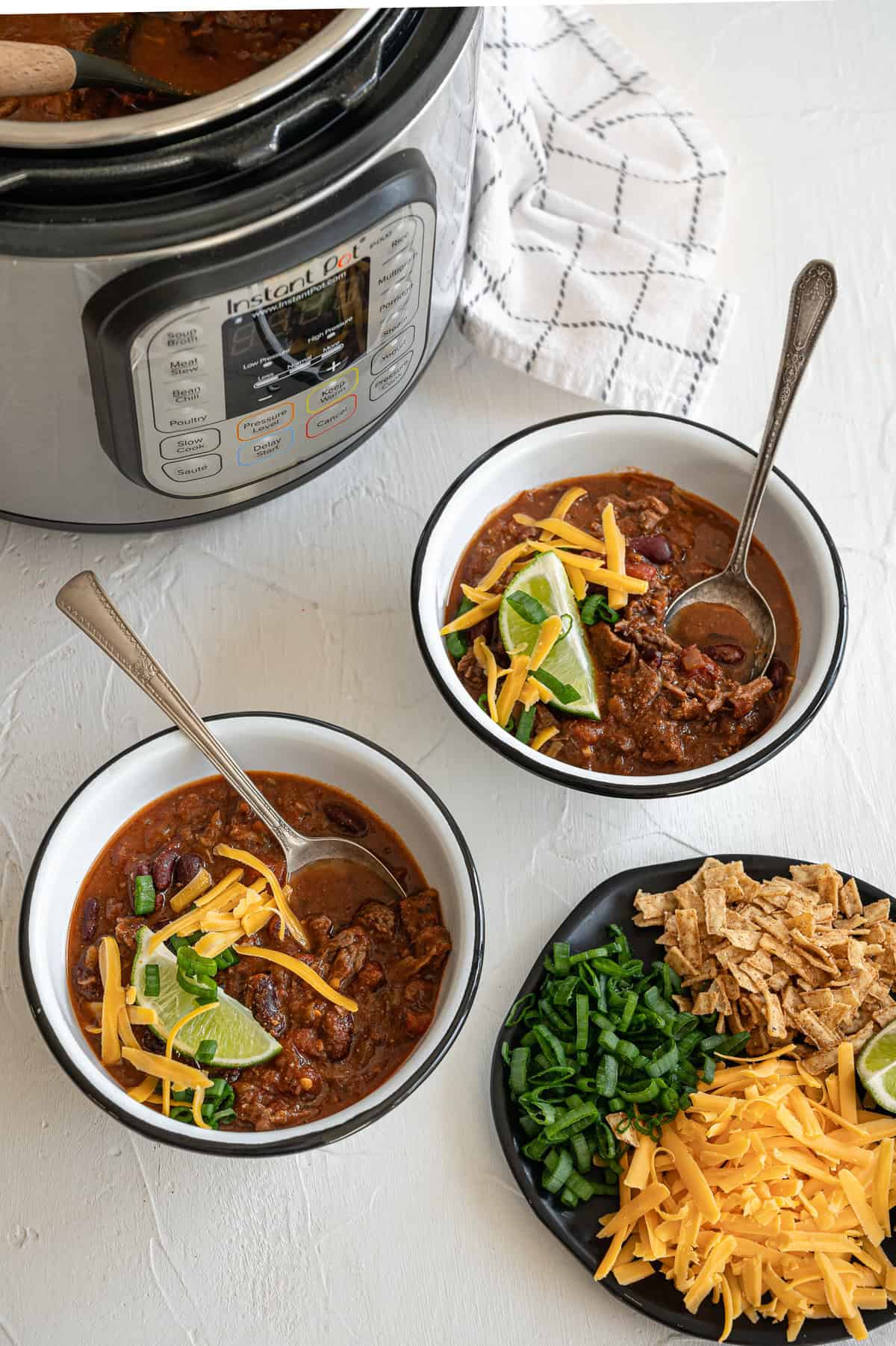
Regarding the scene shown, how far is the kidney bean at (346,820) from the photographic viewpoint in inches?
54.1

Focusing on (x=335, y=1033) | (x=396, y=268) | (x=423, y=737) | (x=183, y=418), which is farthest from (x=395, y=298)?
(x=335, y=1033)

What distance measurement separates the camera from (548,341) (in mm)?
1679

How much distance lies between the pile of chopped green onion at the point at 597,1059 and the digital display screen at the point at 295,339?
61 centimetres

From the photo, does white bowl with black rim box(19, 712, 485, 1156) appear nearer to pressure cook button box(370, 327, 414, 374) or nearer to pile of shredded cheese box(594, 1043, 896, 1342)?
pile of shredded cheese box(594, 1043, 896, 1342)

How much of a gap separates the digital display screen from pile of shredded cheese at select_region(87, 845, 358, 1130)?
1.48ft

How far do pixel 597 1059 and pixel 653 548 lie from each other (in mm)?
558

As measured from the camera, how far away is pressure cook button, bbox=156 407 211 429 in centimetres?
125

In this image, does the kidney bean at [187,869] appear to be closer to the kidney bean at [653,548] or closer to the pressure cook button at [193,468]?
the pressure cook button at [193,468]

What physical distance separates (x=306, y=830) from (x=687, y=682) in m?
0.43

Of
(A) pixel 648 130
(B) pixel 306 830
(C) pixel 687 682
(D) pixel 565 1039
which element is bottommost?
(D) pixel 565 1039

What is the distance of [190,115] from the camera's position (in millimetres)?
1091

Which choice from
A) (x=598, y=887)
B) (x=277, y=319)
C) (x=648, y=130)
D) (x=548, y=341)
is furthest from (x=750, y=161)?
(x=598, y=887)

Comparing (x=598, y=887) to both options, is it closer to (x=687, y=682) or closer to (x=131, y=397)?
(x=687, y=682)

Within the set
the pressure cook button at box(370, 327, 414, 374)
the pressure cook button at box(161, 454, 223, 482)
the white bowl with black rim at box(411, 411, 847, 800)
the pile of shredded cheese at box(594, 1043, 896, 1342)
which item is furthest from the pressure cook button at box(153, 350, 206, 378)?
the pile of shredded cheese at box(594, 1043, 896, 1342)
